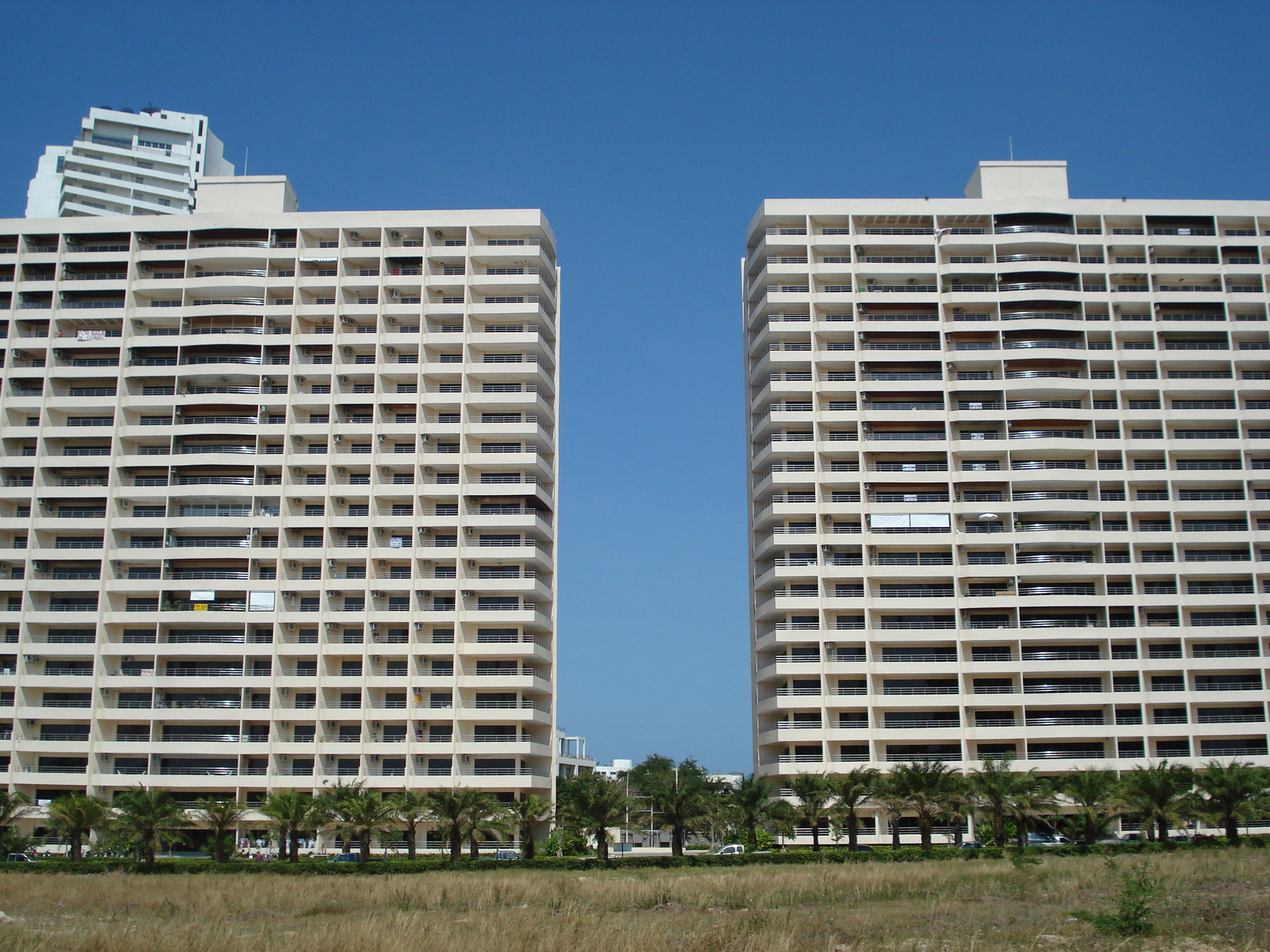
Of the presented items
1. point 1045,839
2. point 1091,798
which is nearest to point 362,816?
point 1091,798

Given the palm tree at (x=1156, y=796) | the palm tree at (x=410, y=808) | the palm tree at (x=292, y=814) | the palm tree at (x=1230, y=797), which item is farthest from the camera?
the palm tree at (x=410, y=808)

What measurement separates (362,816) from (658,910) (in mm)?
27007

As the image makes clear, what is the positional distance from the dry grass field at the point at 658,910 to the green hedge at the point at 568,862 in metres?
4.55

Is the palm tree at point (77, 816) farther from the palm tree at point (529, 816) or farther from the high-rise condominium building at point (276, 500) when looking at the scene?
the palm tree at point (529, 816)

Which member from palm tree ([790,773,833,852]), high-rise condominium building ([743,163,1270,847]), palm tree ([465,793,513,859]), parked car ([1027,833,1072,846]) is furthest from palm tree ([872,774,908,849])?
palm tree ([465,793,513,859])

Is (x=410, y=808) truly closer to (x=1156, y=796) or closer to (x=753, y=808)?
(x=753, y=808)

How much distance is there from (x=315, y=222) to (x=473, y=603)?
2810 centimetres

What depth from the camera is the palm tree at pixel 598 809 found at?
56188 mm

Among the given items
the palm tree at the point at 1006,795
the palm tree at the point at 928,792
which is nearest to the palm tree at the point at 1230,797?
the palm tree at the point at 1006,795

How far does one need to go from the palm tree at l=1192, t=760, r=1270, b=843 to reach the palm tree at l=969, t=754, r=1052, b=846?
7.20 m

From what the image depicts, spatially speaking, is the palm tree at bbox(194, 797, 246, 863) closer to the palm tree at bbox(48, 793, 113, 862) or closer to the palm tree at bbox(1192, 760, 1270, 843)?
the palm tree at bbox(48, 793, 113, 862)

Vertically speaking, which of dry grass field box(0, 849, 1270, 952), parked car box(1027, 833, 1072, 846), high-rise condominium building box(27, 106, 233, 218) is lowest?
parked car box(1027, 833, 1072, 846)

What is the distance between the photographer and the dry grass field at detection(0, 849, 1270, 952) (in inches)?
898

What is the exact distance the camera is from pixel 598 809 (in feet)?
184
